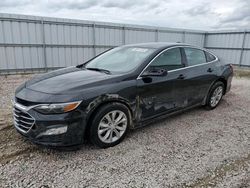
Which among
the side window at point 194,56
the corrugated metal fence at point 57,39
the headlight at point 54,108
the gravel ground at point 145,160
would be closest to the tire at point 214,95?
the side window at point 194,56

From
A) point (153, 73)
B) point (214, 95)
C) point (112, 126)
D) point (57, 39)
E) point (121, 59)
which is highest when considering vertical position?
point (57, 39)

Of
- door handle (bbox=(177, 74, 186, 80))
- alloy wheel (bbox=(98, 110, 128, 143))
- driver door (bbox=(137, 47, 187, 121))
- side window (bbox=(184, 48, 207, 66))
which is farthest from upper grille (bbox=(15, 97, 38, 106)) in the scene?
side window (bbox=(184, 48, 207, 66))

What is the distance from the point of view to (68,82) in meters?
2.72

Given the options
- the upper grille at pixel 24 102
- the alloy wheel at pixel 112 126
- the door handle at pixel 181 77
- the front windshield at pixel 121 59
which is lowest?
the alloy wheel at pixel 112 126

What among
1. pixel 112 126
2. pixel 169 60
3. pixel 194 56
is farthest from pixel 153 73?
pixel 194 56

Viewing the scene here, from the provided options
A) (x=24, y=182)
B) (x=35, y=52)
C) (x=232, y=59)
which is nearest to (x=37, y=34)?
(x=35, y=52)

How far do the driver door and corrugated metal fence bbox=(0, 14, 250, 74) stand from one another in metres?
7.50

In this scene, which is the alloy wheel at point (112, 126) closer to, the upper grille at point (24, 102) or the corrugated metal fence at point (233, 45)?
the upper grille at point (24, 102)

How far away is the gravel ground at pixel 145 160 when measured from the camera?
2232mm

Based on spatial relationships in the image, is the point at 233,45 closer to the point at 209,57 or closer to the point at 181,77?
the point at 209,57

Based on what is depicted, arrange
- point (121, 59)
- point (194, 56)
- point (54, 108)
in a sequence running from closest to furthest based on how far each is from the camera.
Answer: point (54, 108), point (121, 59), point (194, 56)

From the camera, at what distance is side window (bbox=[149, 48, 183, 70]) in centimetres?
328

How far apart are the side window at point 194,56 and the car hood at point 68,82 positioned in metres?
1.80

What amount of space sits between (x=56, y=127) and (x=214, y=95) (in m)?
3.60
